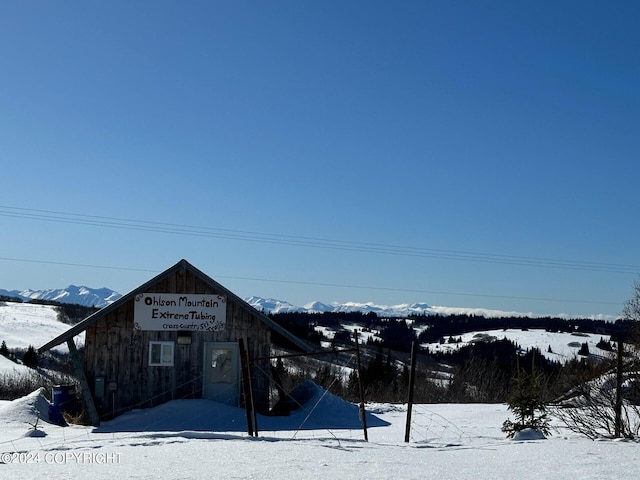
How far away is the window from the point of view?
21922 mm

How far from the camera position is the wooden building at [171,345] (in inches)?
851

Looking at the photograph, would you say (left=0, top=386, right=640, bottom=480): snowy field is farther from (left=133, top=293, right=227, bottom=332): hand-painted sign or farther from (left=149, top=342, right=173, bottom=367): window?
(left=133, top=293, right=227, bottom=332): hand-painted sign

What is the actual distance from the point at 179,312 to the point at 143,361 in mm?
1899

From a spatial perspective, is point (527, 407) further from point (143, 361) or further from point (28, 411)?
point (28, 411)

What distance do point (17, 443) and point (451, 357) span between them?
11149 cm

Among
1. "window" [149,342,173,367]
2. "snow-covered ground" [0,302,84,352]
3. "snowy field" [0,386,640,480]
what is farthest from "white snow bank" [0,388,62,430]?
"snow-covered ground" [0,302,84,352]

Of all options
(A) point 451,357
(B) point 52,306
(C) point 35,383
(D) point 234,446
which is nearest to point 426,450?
(D) point 234,446

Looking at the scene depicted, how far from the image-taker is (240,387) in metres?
22.2

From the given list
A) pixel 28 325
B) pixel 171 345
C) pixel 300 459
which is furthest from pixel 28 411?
pixel 28 325

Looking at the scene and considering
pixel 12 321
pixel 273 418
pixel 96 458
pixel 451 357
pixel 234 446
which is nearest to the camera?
pixel 96 458

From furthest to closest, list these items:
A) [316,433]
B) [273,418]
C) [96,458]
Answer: [273,418] < [316,433] < [96,458]

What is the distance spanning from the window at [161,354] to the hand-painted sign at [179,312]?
517 mm

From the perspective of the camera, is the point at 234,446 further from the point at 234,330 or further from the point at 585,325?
the point at 585,325

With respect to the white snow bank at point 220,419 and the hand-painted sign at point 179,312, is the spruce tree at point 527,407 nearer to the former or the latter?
the white snow bank at point 220,419
